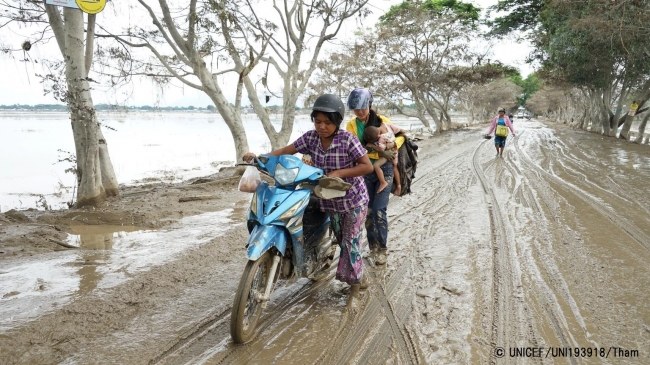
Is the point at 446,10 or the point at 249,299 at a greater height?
the point at 446,10

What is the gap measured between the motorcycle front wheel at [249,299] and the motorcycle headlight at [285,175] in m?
0.53

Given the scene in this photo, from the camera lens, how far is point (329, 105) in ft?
9.46

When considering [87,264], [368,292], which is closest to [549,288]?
[368,292]

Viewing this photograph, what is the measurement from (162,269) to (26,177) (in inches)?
499

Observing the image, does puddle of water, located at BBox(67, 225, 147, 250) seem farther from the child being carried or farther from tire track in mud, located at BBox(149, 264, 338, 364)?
the child being carried

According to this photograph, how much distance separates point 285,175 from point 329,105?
1.99 feet

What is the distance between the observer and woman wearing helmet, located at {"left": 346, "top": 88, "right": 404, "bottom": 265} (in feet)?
12.1

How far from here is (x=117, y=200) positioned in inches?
301

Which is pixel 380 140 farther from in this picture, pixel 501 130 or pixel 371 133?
pixel 501 130

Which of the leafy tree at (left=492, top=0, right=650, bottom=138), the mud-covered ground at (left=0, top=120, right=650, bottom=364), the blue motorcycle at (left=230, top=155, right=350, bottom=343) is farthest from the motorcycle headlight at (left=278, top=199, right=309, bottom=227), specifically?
the leafy tree at (left=492, top=0, right=650, bottom=138)

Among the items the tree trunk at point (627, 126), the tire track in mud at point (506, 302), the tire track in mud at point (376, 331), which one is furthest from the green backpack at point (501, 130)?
the tree trunk at point (627, 126)

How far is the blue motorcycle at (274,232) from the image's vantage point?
2.61 metres

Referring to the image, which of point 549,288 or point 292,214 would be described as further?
point 549,288

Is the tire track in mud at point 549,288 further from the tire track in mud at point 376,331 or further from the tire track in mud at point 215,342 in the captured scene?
the tire track in mud at point 215,342
